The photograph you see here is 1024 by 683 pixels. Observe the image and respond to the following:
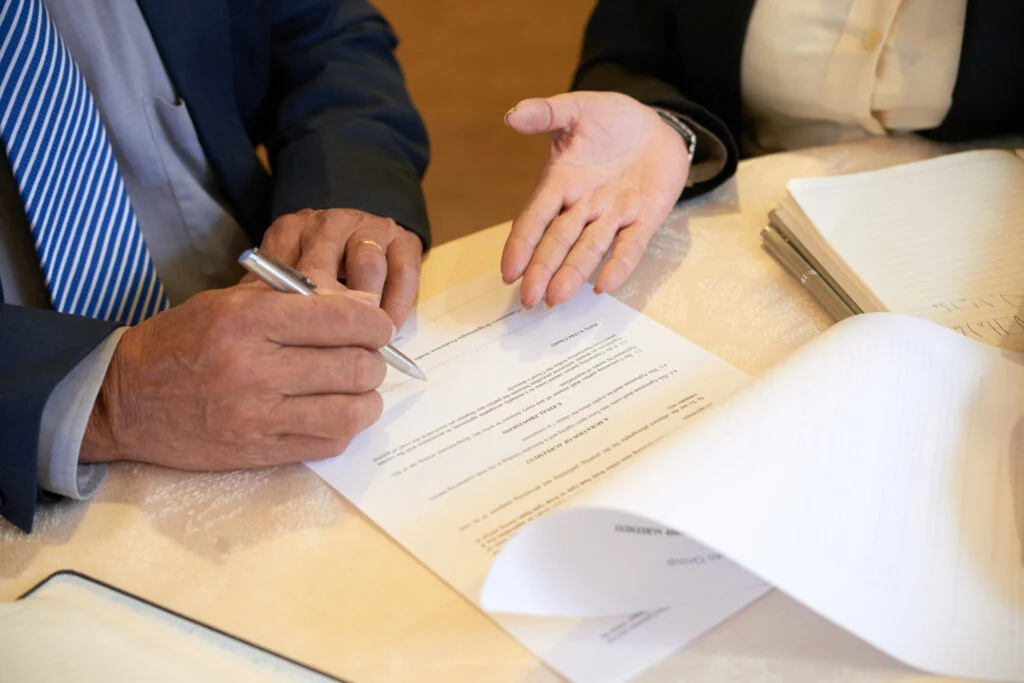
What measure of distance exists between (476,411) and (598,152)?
36 cm

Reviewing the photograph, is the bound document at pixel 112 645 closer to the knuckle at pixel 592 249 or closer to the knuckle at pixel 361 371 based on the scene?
the knuckle at pixel 361 371

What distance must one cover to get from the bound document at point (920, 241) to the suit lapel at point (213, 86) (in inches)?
24.9

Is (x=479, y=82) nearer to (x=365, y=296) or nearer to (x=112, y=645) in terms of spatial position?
(x=365, y=296)

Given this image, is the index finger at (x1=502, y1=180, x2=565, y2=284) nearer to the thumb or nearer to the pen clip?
the thumb

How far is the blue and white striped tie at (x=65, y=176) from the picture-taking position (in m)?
0.78

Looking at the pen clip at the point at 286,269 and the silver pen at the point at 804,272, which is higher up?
the pen clip at the point at 286,269

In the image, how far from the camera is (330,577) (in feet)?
1.90

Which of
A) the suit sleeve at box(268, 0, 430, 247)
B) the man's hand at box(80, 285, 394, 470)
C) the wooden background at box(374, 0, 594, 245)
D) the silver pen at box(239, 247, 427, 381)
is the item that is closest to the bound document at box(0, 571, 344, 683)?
the man's hand at box(80, 285, 394, 470)

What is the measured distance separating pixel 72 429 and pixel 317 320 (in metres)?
0.20

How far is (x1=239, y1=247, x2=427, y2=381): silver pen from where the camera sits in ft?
2.24

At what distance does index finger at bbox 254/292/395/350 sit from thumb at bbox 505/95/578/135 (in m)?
0.25

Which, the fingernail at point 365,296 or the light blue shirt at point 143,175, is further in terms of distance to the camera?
the light blue shirt at point 143,175

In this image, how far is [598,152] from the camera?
0.92 m

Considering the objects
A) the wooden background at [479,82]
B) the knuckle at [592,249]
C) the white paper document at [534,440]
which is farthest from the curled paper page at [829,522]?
the wooden background at [479,82]
